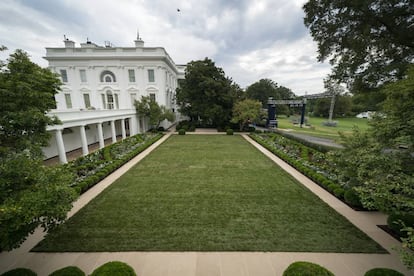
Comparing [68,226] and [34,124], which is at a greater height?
[34,124]

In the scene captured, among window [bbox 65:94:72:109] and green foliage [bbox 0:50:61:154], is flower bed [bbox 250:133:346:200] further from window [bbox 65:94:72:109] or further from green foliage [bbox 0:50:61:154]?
window [bbox 65:94:72:109]

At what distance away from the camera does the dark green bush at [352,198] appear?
19.6 ft

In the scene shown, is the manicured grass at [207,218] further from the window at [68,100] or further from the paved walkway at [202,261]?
the window at [68,100]

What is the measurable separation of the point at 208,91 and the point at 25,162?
21.8 meters

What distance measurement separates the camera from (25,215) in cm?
281

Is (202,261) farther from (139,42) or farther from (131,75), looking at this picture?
(139,42)

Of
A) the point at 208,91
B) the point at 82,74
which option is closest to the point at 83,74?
the point at 82,74

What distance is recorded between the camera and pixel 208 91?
2377 centimetres

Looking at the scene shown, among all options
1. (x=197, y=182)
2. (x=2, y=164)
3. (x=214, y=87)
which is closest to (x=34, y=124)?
(x=2, y=164)

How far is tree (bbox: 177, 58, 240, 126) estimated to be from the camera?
23.8m

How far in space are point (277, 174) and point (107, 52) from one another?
2613cm

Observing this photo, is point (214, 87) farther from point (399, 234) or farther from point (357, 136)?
point (399, 234)

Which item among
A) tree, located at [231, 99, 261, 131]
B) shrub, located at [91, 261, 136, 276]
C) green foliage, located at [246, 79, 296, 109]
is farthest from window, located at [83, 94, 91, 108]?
green foliage, located at [246, 79, 296, 109]

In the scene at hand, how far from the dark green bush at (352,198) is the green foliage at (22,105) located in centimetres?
970
